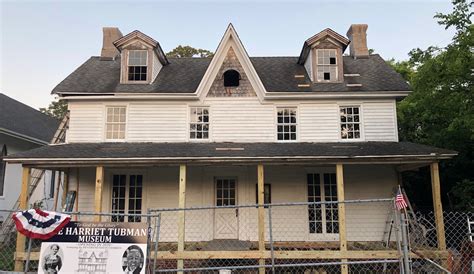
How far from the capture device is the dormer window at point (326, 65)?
50.4ft

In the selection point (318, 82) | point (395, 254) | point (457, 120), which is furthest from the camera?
point (318, 82)

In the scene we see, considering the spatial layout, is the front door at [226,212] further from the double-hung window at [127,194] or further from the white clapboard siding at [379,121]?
the white clapboard siding at [379,121]

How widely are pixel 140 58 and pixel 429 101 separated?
12148 mm

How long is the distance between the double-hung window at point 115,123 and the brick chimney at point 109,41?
13.2 ft

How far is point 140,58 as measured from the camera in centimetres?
1559

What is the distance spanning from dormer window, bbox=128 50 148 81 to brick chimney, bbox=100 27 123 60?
2.63m

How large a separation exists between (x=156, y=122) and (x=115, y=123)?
1671 millimetres

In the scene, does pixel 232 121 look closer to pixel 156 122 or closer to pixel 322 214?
pixel 156 122

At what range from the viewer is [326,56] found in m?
15.5

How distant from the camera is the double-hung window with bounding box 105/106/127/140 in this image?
48.0 feet

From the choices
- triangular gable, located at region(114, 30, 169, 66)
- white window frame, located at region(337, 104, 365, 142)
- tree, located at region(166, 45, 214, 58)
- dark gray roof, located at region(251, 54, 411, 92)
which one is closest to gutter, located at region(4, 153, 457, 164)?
white window frame, located at region(337, 104, 365, 142)

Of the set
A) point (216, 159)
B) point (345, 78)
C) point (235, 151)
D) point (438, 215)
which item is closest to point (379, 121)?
point (345, 78)

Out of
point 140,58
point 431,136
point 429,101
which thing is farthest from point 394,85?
point 140,58

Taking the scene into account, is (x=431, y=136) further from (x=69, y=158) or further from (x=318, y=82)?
(x=69, y=158)
